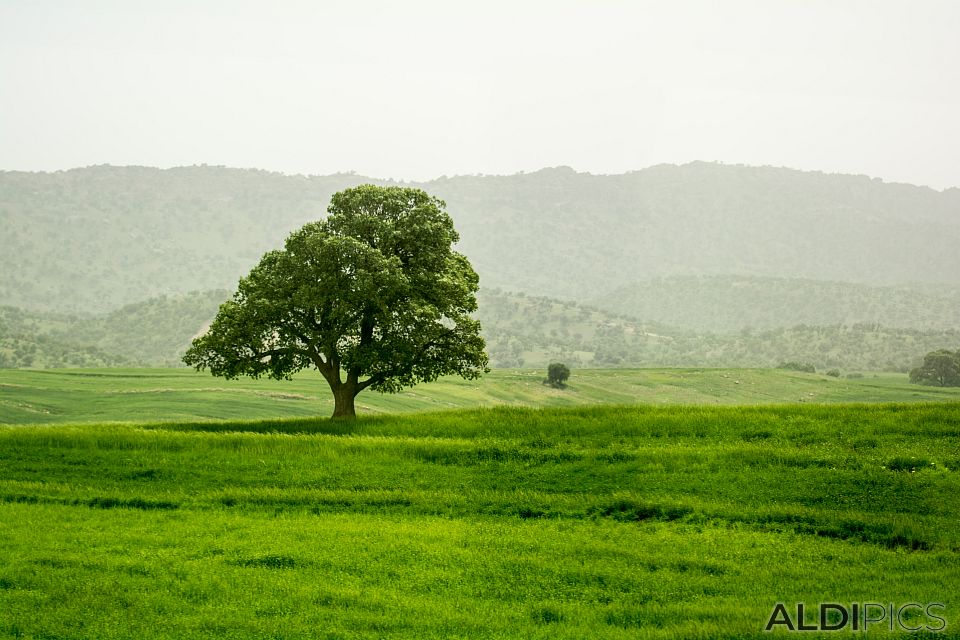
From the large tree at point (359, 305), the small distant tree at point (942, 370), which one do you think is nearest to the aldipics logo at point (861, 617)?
the large tree at point (359, 305)

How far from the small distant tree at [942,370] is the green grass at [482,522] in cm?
18302

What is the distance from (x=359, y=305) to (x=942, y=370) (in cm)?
19109

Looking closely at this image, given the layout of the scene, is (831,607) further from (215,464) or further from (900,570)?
(215,464)

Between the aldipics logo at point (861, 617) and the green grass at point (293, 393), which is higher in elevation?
the aldipics logo at point (861, 617)

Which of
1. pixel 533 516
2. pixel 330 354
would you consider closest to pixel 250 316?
pixel 330 354

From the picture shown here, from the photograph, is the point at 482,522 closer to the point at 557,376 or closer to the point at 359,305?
the point at 359,305

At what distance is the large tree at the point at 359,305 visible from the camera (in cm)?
3716

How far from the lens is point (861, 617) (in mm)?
15297

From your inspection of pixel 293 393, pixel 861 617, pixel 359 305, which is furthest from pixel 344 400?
pixel 293 393

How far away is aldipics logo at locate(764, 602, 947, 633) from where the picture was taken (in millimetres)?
14766

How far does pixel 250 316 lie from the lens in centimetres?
3759

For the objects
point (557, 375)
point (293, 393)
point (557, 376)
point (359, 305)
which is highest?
point (359, 305)

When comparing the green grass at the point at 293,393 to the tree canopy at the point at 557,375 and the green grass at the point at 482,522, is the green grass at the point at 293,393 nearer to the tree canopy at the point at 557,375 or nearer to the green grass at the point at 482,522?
the tree canopy at the point at 557,375

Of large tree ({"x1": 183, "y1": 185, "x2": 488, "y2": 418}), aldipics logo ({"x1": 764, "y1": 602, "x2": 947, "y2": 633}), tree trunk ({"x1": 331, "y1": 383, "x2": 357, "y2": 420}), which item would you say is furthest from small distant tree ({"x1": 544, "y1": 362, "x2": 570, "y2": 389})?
aldipics logo ({"x1": 764, "y1": 602, "x2": 947, "y2": 633})
